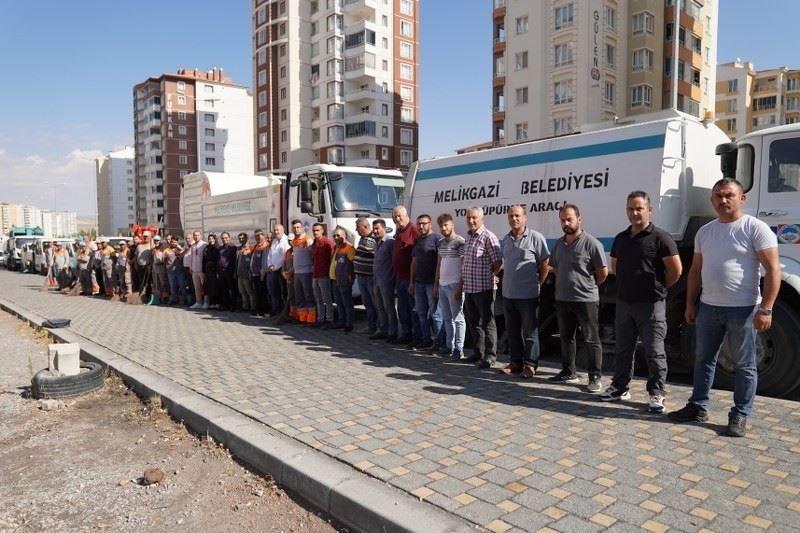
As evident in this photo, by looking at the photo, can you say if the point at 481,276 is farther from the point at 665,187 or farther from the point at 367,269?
the point at 367,269

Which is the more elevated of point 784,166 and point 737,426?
point 784,166

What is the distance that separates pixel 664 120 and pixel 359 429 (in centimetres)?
467

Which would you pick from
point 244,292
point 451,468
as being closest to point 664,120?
point 451,468

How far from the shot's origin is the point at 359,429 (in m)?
4.68

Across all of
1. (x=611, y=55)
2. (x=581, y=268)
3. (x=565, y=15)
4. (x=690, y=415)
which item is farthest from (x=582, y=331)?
(x=611, y=55)

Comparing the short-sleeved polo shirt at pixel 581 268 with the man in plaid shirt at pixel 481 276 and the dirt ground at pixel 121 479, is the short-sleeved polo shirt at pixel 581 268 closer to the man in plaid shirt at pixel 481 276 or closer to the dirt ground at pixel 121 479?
the man in plaid shirt at pixel 481 276

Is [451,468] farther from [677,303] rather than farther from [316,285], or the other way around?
[316,285]

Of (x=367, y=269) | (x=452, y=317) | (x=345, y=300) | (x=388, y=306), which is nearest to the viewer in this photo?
(x=452, y=317)

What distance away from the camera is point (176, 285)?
50.4 ft

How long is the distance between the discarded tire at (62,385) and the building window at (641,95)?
43012 mm

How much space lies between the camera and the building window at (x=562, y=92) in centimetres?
3888

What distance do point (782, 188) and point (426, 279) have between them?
426cm

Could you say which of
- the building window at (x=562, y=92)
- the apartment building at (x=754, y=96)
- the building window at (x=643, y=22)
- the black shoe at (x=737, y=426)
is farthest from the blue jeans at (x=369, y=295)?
the apartment building at (x=754, y=96)

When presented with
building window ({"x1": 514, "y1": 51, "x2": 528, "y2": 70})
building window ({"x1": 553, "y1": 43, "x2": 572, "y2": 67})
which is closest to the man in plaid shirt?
building window ({"x1": 553, "y1": 43, "x2": 572, "y2": 67})
